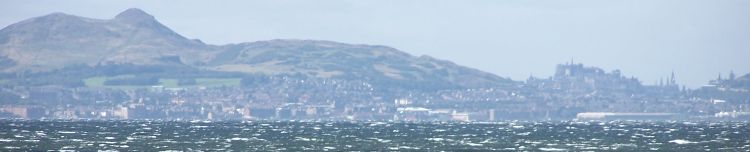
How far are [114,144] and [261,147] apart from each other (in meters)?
12.1

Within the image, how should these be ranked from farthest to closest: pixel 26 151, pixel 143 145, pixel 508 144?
pixel 508 144, pixel 143 145, pixel 26 151

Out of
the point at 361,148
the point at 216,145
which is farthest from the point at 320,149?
the point at 216,145

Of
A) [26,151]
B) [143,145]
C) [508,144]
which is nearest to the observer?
[26,151]

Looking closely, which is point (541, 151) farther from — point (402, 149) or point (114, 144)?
point (114, 144)

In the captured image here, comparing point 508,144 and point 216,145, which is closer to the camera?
point 216,145

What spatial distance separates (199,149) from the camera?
106 metres

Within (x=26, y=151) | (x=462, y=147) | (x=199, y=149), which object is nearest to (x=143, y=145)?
(x=199, y=149)

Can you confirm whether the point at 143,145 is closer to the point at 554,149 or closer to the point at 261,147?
the point at 261,147

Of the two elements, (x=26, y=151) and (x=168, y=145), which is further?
(x=168, y=145)

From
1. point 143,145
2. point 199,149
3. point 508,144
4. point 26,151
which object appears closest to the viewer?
point 26,151

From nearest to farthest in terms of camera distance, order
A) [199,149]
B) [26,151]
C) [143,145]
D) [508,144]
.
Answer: [26,151], [199,149], [143,145], [508,144]

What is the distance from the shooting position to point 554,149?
363 ft

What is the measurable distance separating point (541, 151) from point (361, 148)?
13.8 meters

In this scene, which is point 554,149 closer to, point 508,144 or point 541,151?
point 541,151
